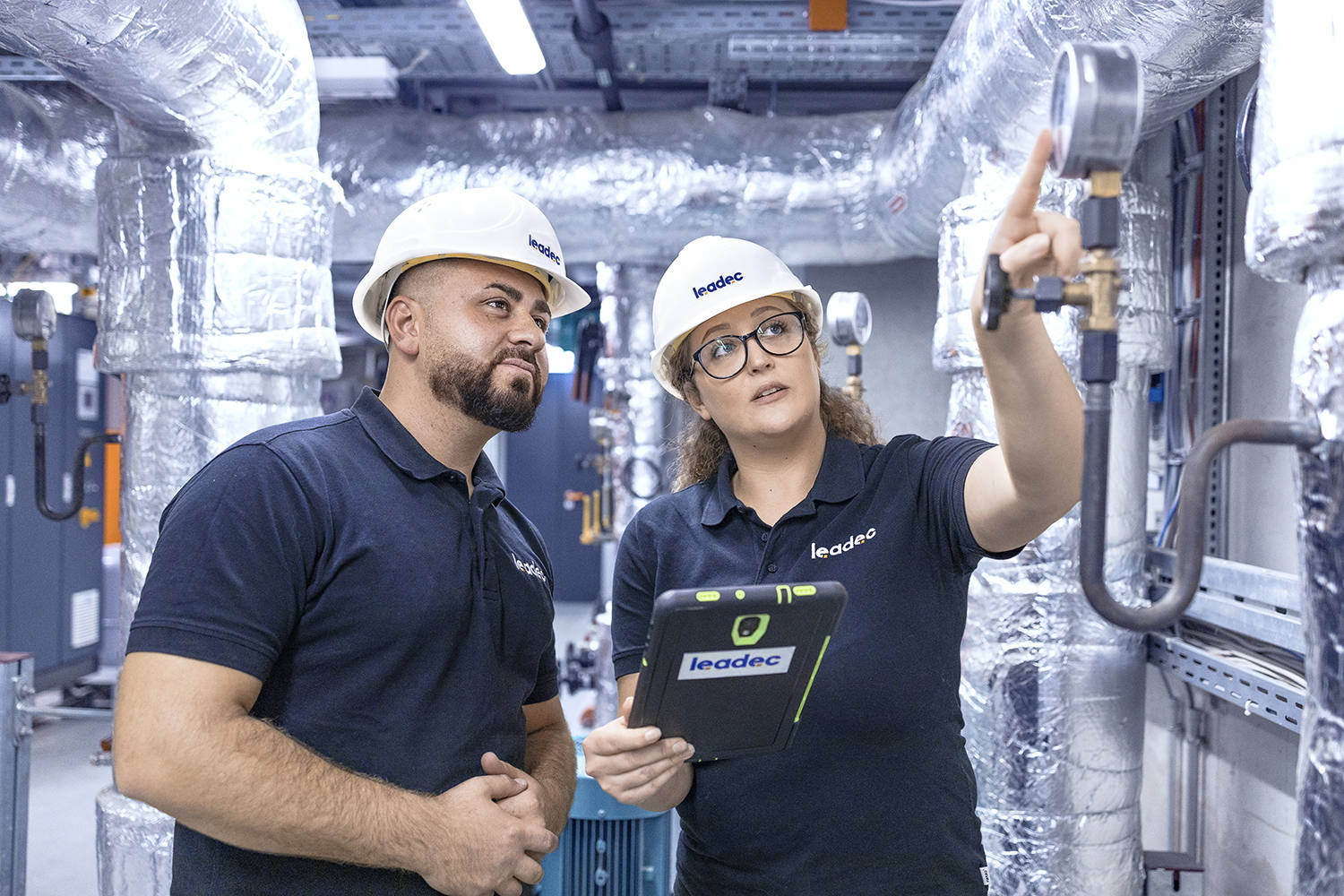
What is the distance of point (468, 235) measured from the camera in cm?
119

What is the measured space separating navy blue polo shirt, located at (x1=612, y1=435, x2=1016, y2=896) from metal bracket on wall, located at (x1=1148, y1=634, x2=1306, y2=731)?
0.59 m

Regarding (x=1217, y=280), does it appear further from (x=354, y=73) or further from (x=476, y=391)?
(x=354, y=73)

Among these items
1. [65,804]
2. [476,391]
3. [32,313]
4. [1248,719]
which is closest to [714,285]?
[476,391]

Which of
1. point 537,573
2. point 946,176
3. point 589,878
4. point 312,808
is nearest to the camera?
point 312,808

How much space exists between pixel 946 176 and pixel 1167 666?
1.21 m

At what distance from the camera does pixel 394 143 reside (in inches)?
116

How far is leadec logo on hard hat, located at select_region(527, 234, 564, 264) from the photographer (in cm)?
123

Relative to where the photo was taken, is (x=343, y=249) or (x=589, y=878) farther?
(x=343, y=249)

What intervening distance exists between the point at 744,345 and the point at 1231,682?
117cm

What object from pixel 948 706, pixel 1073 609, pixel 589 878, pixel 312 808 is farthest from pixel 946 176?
pixel 312 808

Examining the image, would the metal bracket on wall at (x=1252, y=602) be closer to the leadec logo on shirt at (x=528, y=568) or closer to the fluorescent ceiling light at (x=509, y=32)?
the leadec logo on shirt at (x=528, y=568)

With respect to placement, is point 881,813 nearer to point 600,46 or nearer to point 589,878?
point 589,878

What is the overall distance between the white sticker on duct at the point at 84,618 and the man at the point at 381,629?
4.40 m

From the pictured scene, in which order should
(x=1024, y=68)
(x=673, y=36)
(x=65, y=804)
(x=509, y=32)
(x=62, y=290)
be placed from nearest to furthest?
(x=1024, y=68) < (x=509, y=32) < (x=673, y=36) < (x=65, y=804) < (x=62, y=290)
